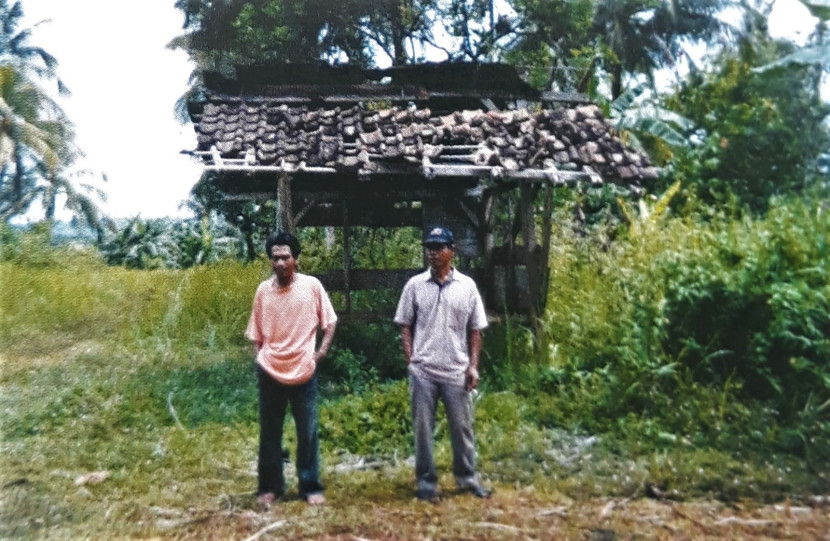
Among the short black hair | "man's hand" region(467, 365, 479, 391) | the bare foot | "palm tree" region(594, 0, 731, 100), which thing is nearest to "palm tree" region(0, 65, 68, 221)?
the short black hair

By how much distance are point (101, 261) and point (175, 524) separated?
1.90 metres

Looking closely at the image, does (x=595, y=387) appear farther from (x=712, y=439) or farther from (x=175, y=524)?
(x=175, y=524)

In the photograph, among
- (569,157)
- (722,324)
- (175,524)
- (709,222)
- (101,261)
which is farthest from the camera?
(709,222)

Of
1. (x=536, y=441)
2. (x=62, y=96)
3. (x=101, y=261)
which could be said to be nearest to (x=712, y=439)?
(x=536, y=441)

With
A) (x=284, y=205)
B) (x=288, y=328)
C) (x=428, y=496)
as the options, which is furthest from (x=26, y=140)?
(x=428, y=496)

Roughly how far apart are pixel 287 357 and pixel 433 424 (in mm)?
807

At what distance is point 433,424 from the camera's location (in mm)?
3805

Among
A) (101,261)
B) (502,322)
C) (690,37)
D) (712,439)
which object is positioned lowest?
(712,439)

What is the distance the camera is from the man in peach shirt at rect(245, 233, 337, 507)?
3.72m

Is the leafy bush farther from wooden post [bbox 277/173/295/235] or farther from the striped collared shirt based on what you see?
wooden post [bbox 277/173/295/235]

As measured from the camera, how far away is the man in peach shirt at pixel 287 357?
3717mm

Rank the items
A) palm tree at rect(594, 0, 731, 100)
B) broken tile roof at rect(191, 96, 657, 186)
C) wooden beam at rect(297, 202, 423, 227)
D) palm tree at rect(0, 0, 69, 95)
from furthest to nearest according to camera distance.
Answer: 1. wooden beam at rect(297, 202, 423, 227)
2. palm tree at rect(594, 0, 731, 100)
3. broken tile roof at rect(191, 96, 657, 186)
4. palm tree at rect(0, 0, 69, 95)

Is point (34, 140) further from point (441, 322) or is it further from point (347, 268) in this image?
point (441, 322)

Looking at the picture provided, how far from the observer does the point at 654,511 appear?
3658mm
